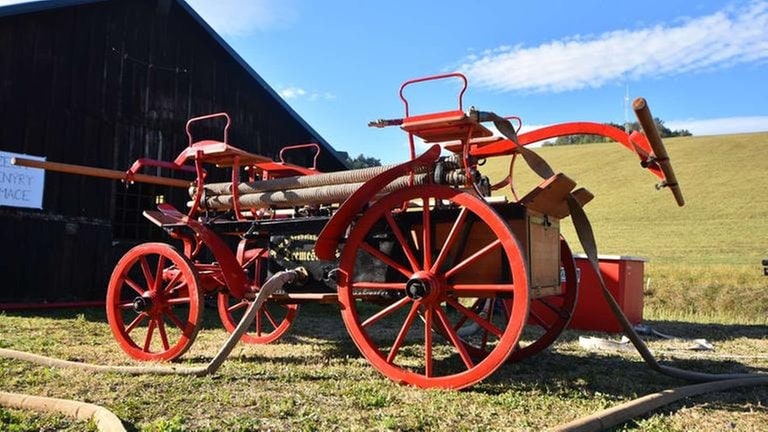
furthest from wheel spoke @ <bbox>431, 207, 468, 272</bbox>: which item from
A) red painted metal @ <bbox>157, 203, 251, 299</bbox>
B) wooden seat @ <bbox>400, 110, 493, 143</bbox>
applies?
red painted metal @ <bbox>157, 203, 251, 299</bbox>

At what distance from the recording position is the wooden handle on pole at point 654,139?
152 inches

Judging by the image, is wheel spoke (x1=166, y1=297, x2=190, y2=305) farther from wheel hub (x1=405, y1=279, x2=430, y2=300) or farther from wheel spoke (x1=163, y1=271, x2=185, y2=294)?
wheel hub (x1=405, y1=279, x2=430, y2=300)

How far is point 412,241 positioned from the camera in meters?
5.07

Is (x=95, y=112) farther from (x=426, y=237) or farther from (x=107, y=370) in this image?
Result: (x=426, y=237)

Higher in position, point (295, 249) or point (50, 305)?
point (295, 249)

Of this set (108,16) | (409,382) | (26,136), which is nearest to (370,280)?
(409,382)

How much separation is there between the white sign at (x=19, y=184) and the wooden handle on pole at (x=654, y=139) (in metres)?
→ 9.45

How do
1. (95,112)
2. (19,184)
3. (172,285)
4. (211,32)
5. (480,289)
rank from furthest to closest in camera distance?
(211,32) < (95,112) < (19,184) < (172,285) < (480,289)

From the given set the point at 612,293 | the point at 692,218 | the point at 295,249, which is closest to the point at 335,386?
the point at 295,249

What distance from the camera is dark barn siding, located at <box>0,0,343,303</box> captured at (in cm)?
1011

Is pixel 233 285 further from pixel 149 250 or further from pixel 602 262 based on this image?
pixel 602 262

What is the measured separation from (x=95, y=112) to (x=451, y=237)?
8906 mm

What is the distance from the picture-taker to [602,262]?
9969 millimetres

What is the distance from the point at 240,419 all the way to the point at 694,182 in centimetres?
4204
